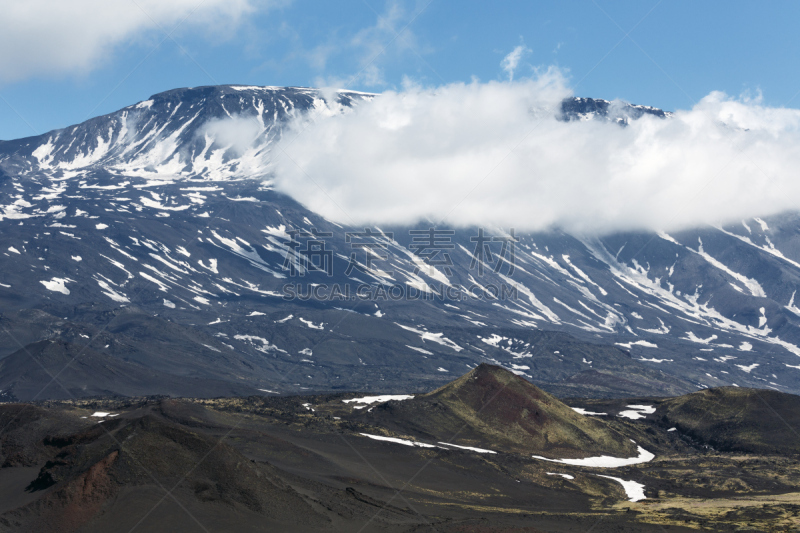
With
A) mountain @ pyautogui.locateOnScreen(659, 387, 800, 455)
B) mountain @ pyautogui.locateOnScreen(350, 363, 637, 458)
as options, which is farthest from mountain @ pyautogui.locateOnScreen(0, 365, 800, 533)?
mountain @ pyautogui.locateOnScreen(659, 387, 800, 455)

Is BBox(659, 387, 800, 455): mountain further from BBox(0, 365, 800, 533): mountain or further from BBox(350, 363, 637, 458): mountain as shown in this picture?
BBox(350, 363, 637, 458): mountain

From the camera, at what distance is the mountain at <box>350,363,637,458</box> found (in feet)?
371

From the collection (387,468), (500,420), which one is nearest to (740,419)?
(500,420)

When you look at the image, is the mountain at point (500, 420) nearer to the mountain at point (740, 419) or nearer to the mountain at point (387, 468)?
the mountain at point (387, 468)

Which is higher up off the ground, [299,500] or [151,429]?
[151,429]

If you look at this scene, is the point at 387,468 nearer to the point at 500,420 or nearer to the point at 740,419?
the point at 500,420

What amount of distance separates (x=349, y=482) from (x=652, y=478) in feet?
148

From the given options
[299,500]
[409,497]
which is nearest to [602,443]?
[409,497]

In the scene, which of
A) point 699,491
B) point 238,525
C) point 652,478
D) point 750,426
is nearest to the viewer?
point 238,525

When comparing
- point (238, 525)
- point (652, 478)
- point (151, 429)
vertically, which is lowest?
point (652, 478)

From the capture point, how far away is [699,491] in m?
91.7

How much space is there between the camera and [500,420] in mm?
118188

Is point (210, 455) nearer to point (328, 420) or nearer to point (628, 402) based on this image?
point (328, 420)

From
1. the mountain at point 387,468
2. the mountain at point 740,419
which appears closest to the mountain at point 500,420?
the mountain at point 387,468
